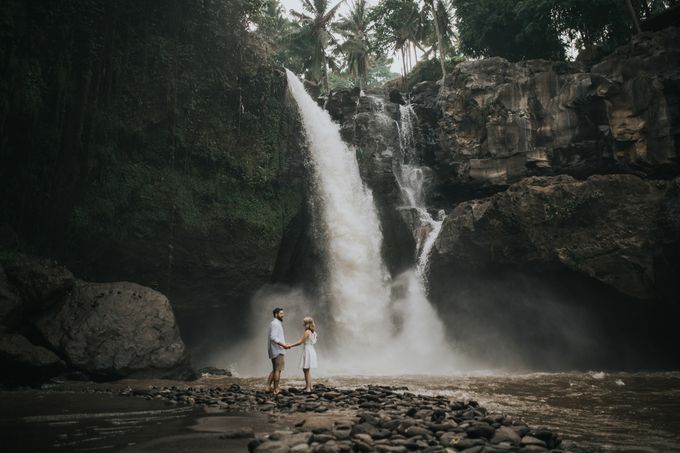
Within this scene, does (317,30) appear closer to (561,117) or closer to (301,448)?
(561,117)

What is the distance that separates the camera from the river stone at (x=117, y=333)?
44.2 ft

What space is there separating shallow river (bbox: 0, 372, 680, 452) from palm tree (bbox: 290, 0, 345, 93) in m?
34.6

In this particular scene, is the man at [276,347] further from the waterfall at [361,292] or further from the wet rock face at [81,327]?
the waterfall at [361,292]

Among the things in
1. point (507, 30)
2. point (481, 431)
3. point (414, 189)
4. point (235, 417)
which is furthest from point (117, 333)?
point (507, 30)

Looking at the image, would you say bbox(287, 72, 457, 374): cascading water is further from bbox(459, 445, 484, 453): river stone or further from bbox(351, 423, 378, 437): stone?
bbox(459, 445, 484, 453): river stone

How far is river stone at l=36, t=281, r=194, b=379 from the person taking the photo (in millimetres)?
13477

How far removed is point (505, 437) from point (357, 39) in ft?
137

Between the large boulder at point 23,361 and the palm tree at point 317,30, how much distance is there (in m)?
34.2

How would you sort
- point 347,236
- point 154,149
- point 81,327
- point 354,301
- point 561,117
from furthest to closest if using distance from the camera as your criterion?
point 347,236, point 561,117, point 354,301, point 154,149, point 81,327

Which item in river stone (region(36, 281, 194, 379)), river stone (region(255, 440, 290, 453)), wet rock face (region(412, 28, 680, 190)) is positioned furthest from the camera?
wet rock face (region(412, 28, 680, 190))

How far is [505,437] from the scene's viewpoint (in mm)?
5574

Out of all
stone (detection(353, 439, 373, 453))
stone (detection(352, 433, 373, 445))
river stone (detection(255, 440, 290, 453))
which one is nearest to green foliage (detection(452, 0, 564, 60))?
stone (detection(352, 433, 373, 445))

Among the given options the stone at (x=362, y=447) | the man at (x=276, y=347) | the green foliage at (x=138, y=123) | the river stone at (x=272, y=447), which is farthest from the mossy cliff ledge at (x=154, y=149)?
the stone at (x=362, y=447)

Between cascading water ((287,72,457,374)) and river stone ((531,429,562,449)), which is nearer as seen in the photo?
river stone ((531,429,562,449))
